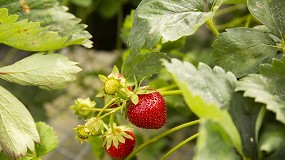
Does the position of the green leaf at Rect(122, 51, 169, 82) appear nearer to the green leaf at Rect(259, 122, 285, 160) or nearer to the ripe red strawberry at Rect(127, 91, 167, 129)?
the ripe red strawberry at Rect(127, 91, 167, 129)

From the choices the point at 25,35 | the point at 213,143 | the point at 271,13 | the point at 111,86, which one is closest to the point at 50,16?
the point at 25,35

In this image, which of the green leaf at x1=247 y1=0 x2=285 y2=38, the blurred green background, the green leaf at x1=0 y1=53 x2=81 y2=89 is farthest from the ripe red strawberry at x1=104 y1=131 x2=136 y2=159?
the blurred green background

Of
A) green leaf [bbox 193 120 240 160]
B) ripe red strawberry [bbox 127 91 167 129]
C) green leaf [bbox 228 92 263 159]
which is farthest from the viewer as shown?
ripe red strawberry [bbox 127 91 167 129]

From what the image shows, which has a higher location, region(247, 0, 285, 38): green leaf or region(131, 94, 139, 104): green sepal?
region(247, 0, 285, 38): green leaf

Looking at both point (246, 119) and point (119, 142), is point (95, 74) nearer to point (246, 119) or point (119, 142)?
point (119, 142)

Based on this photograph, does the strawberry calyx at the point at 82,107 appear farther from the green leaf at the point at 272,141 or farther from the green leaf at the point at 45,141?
the green leaf at the point at 272,141

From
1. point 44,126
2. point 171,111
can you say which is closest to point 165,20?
point 44,126

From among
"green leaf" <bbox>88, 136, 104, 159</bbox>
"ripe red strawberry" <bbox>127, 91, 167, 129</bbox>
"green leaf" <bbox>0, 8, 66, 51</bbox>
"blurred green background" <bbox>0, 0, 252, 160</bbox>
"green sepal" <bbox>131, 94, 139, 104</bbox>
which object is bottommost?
"blurred green background" <bbox>0, 0, 252, 160</bbox>

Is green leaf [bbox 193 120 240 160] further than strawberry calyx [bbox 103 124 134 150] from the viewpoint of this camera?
No
